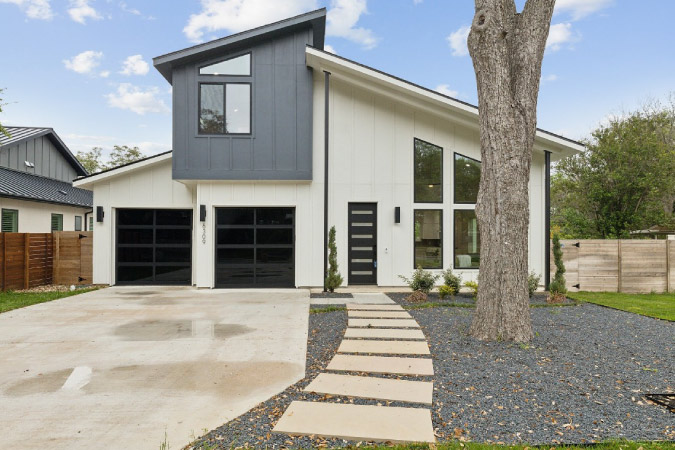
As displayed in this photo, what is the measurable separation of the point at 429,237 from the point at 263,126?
4816mm

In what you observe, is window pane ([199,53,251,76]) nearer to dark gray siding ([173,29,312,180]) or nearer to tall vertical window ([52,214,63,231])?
dark gray siding ([173,29,312,180])

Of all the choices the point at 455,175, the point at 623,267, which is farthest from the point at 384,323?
the point at 623,267

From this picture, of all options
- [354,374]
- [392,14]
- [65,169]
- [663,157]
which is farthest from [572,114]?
[65,169]

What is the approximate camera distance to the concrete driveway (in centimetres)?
279

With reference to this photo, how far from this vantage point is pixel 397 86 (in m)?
9.02

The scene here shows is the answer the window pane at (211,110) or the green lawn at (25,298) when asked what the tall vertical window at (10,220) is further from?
the window pane at (211,110)

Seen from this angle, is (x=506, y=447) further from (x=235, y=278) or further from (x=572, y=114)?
(x=572, y=114)

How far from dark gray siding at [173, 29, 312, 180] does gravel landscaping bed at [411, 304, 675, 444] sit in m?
5.38

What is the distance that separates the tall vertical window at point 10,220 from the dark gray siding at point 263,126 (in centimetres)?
727

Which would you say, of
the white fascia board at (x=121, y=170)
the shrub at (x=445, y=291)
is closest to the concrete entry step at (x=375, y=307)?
the shrub at (x=445, y=291)

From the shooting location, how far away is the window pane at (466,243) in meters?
9.71

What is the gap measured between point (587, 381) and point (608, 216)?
12.0 m

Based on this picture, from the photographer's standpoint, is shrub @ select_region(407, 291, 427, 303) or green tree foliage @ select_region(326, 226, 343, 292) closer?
shrub @ select_region(407, 291, 427, 303)

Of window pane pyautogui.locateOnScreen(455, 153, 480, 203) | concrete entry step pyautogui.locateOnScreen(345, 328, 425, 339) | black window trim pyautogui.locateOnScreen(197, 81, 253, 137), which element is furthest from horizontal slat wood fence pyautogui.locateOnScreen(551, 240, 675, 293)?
black window trim pyautogui.locateOnScreen(197, 81, 253, 137)
